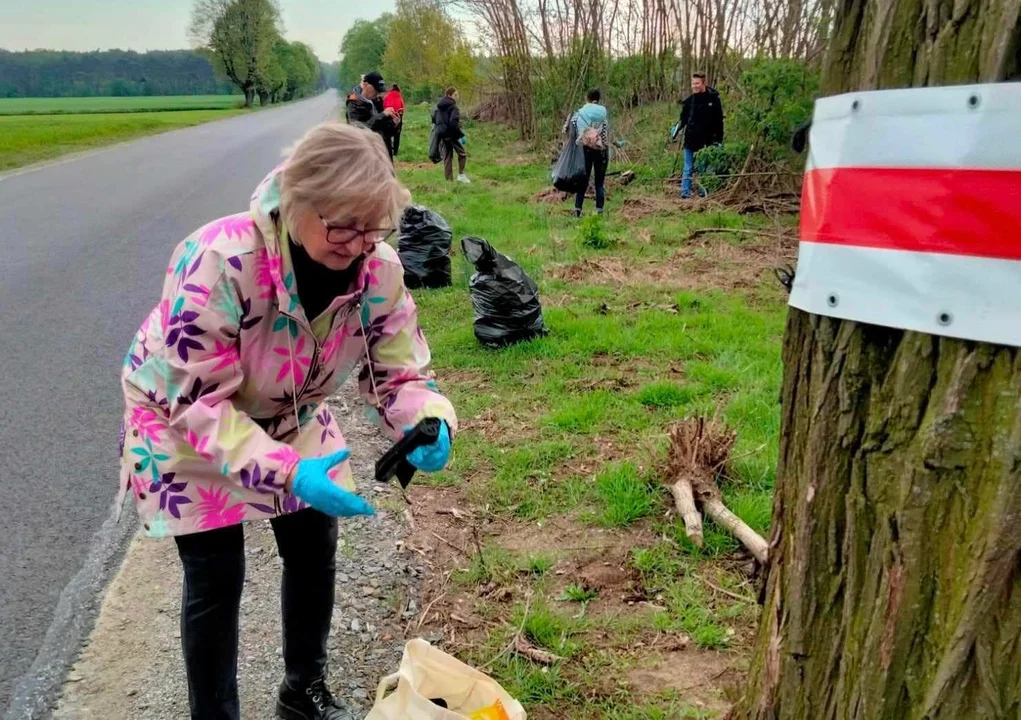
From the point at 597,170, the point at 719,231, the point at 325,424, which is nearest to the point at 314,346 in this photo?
the point at 325,424

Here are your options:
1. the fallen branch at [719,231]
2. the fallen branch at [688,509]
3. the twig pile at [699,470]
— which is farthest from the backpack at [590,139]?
the fallen branch at [688,509]

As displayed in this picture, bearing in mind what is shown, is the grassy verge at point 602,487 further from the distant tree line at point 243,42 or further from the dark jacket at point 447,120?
the distant tree line at point 243,42

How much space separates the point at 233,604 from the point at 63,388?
11.6ft

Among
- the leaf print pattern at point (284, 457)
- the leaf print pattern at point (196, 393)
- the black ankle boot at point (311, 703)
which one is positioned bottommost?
the black ankle boot at point (311, 703)

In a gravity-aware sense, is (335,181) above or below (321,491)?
above

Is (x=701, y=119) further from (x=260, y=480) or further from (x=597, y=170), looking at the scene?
(x=260, y=480)

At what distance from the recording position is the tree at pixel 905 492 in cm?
129

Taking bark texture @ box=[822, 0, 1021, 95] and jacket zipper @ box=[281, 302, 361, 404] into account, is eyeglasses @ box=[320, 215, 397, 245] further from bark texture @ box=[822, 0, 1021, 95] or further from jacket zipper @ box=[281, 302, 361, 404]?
bark texture @ box=[822, 0, 1021, 95]

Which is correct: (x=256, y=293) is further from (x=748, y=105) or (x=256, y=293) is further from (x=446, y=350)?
(x=748, y=105)

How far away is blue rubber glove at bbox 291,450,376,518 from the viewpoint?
190 centimetres

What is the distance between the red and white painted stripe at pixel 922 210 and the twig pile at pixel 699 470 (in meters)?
2.20

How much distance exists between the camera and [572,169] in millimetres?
11383

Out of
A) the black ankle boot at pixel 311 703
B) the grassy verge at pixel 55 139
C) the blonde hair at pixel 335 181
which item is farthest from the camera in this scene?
the grassy verge at pixel 55 139

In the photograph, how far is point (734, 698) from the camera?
216cm
